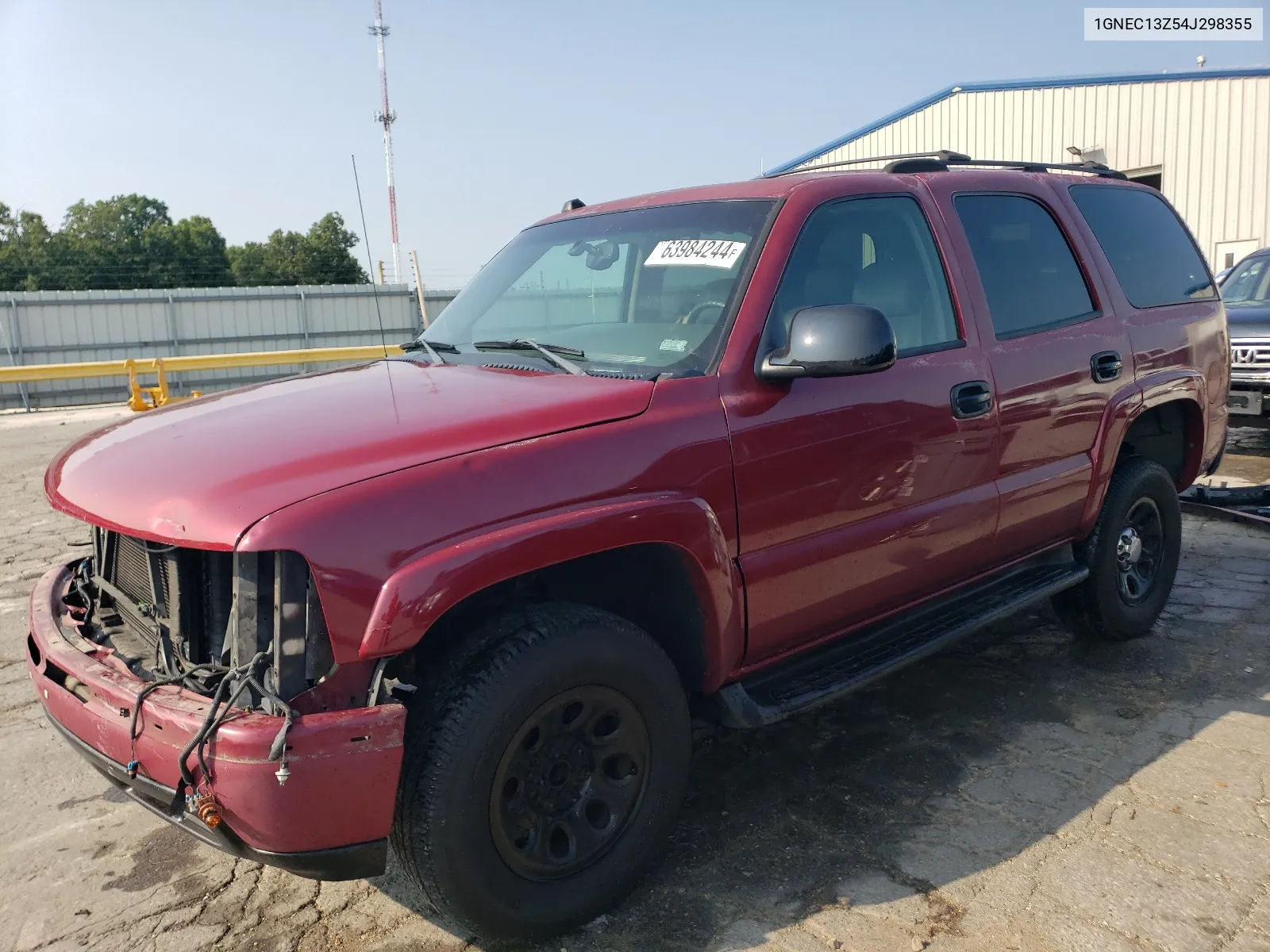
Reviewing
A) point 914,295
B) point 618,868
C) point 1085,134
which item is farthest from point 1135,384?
point 1085,134

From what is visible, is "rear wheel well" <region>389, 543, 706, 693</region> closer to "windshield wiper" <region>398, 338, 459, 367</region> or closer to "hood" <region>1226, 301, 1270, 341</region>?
"windshield wiper" <region>398, 338, 459, 367</region>

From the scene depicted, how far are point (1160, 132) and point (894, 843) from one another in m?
18.5

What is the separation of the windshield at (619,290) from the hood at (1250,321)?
7331mm

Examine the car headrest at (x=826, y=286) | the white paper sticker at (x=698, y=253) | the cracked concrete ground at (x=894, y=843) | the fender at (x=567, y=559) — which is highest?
the white paper sticker at (x=698, y=253)

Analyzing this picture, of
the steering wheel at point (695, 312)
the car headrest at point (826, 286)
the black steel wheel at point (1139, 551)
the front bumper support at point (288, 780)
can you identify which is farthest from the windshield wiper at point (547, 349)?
the black steel wheel at point (1139, 551)

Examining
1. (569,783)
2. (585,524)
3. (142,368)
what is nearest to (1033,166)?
(585,524)

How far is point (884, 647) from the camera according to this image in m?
3.20

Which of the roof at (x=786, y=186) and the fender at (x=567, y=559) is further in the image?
the roof at (x=786, y=186)

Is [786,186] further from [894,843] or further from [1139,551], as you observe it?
[1139,551]

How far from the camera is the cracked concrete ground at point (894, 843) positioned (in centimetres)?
251

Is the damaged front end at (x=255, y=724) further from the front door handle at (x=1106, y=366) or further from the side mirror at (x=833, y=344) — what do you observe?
the front door handle at (x=1106, y=366)

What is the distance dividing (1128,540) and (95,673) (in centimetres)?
400

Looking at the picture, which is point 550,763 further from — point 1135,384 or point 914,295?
point 1135,384

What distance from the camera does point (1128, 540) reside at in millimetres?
4375
